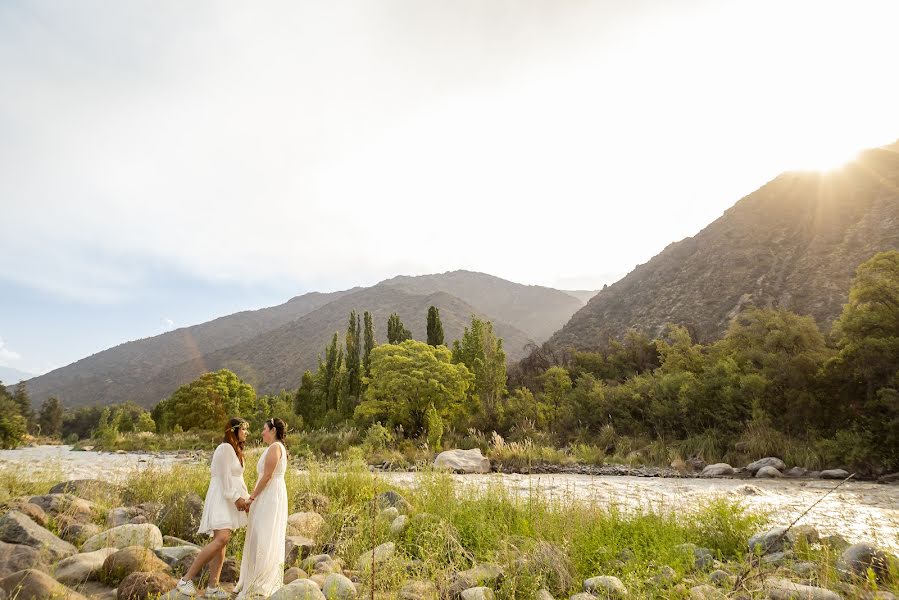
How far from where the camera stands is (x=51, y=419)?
7006cm

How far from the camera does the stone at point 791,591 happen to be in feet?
10.7

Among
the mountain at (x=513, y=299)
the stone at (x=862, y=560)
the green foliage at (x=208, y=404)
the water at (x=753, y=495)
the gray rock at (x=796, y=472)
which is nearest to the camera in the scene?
the stone at (x=862, y=560)

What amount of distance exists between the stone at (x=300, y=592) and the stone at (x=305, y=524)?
2365 mm

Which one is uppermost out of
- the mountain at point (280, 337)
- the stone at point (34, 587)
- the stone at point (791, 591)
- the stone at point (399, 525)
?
the mountain at point (280, 337)

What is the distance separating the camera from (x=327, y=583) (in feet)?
12.6

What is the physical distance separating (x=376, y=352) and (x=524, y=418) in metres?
8.80

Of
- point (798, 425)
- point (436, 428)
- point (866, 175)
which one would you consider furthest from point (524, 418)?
point (866, 175)

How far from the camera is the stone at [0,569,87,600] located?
3441 mm

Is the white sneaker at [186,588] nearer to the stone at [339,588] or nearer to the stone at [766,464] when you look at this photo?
the stone at [339,588]

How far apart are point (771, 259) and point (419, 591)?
5017 cm

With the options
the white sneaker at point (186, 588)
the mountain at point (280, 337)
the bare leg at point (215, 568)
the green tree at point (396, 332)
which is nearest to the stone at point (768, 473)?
the bare leg at point (215, 568)

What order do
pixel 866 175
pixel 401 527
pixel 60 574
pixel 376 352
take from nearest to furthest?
pixel 60 574
pixel 401 527
pixel 376 352
pixel 866 175

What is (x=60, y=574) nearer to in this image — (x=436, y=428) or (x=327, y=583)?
(x=327, y=583)

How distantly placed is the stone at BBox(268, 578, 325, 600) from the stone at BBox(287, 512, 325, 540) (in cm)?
236
